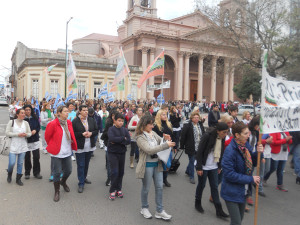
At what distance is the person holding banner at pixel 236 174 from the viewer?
3229mm

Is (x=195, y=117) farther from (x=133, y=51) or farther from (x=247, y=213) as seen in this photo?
(x=133, y=51)

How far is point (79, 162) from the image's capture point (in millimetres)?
5570

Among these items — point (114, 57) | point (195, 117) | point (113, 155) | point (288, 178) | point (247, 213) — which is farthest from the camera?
point (114, 57)

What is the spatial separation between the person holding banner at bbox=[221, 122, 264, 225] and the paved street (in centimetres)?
111

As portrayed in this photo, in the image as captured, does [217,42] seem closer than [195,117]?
No

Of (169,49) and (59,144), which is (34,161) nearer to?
(59,144)

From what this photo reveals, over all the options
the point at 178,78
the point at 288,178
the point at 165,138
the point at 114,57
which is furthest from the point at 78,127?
the point at 114,57

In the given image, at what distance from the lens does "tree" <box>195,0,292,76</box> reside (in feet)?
45.1

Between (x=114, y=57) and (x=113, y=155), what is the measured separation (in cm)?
4458

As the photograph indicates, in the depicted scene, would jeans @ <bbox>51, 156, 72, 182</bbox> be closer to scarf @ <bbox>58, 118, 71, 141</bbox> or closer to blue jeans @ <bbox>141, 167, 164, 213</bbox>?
scarf @ <bbox>58, 118, 71, 141</bbox>

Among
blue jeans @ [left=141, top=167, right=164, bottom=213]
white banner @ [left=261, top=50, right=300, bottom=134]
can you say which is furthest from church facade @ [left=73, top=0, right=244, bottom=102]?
blue jeans @ [left=141, top=167, right=164, bottom=213]

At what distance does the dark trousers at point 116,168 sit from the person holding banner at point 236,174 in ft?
7.69

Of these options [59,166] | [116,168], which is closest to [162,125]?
[116,168]

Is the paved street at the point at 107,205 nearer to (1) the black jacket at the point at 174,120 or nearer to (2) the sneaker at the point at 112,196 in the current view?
(2) the sneaker at the point at 112,196
